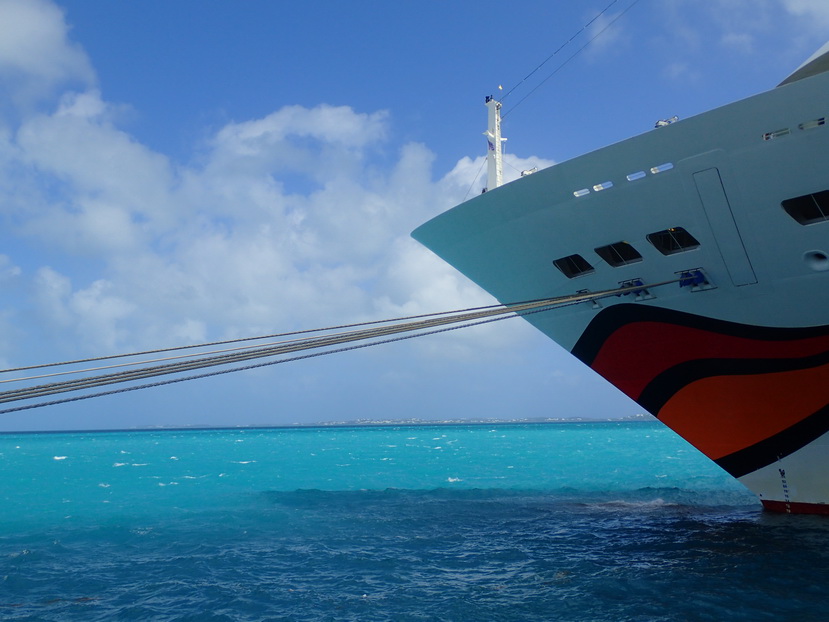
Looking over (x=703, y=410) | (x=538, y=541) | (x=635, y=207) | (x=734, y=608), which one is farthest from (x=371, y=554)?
(x=635, y=207)

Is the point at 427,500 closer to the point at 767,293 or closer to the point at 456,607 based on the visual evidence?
the point at 456,607

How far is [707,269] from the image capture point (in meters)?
8.07

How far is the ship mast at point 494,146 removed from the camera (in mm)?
10430

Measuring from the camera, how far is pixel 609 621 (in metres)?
6.16

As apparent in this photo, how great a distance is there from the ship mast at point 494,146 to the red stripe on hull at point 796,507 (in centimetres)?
729

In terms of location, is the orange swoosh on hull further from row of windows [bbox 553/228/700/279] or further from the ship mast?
the ship mast

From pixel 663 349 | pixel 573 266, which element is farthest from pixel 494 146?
pixel 663 349

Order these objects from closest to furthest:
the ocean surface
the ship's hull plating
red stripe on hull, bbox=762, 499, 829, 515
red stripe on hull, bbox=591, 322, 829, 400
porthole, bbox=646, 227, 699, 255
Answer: the ship's hull plating < the ocean surface < porthole, bbox=646, 227, 699, 255 < red stripe on hull, bbox=591, 322, 829, 400 < red stripe on hull, bbox=762, 499, 829, 515

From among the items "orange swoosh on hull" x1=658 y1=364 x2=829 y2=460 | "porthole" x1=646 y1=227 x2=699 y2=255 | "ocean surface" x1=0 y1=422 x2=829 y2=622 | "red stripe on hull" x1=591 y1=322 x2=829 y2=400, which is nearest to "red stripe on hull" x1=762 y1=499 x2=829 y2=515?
"ocean surface" x1=0 y1=422 x2=829 y2=622

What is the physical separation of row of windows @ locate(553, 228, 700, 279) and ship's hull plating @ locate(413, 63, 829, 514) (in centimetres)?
5

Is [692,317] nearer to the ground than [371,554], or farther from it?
farther from it

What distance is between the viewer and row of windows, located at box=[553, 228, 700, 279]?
8000 millimetres

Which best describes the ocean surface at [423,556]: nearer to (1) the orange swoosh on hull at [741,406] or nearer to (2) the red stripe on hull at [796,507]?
(2) the red stripe on hull at [796,507]

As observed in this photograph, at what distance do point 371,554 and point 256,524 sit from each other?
464cm
